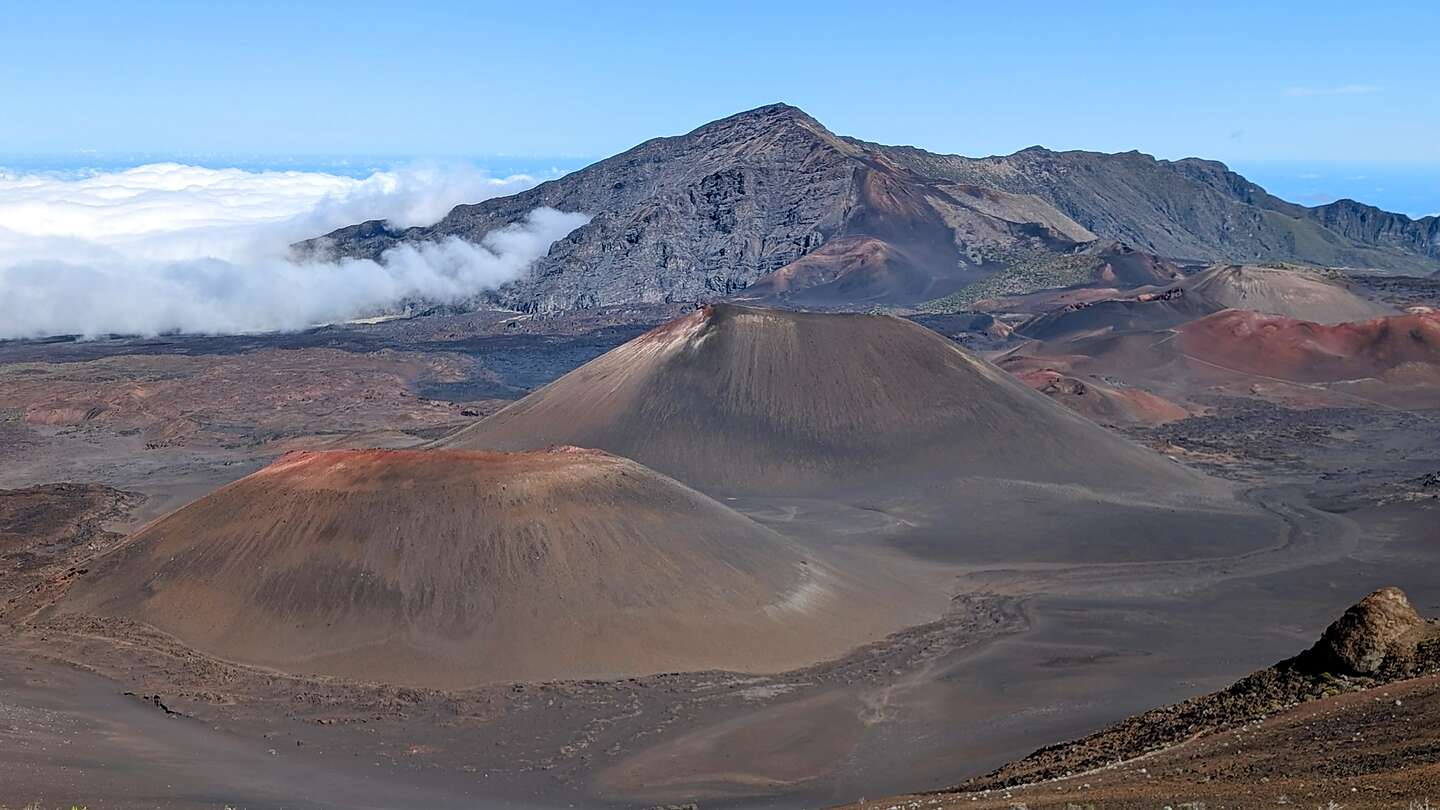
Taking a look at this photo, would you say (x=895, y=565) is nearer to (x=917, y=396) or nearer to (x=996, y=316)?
(x=917, y=396)

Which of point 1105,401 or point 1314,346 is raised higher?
point 1314,346

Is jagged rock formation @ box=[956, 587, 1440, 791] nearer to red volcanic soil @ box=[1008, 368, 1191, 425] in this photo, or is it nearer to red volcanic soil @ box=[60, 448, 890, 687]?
red volcanic soil @ box=[60, 448, 890, 687]

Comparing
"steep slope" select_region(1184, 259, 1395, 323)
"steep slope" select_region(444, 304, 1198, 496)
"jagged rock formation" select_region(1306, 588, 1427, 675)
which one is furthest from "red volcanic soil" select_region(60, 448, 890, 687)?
"steep slope" select_region(1184, 259, 1395, 323)

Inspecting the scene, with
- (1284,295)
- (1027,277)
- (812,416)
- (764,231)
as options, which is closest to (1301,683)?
(812,416)

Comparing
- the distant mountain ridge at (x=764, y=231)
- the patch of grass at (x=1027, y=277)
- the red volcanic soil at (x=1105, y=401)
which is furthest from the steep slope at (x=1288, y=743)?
the patch of grass at (x=1027, y=277)

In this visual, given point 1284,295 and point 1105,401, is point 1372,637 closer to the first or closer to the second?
point 1105,401

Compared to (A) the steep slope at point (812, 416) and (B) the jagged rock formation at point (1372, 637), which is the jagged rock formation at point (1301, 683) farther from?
(A) the steep slope at point (812, 416)
